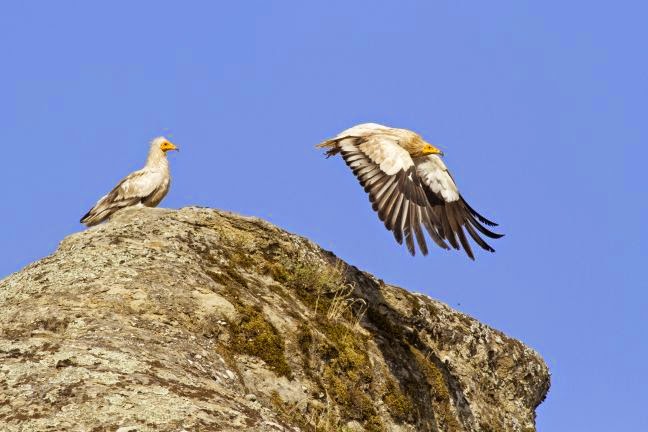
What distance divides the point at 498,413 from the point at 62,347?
5774mm

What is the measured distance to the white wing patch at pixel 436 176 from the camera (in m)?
12.7

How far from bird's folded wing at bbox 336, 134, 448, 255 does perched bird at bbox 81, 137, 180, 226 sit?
2.27m

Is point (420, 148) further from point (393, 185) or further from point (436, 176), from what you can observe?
point (393, 185)

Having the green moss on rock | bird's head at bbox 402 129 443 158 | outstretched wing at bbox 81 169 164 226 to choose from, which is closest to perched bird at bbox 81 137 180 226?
outstretched wing at bbox 81 169 164 226

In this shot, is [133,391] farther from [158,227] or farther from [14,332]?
[158,227]

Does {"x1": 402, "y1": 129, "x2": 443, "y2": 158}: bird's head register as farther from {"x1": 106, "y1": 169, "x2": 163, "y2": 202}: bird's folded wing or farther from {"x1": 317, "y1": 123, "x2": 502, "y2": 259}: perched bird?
{"x1": 106, "y1": 169, "x2": 163, "y2": 202}: bird's folded wing

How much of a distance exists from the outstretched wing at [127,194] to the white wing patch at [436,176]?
10.4 ft

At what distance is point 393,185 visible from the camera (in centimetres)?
1199

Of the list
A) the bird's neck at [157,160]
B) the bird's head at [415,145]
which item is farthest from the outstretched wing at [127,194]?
the bird's head at [415,145]

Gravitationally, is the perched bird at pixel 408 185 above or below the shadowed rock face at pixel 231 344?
above

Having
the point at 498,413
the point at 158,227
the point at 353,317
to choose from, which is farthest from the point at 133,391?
the point at 498,413

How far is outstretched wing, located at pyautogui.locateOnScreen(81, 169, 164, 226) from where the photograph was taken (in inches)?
489

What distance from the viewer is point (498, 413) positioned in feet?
36.7

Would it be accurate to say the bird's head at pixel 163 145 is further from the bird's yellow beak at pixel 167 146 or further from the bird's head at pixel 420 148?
the bird's head at pixel 420 148
